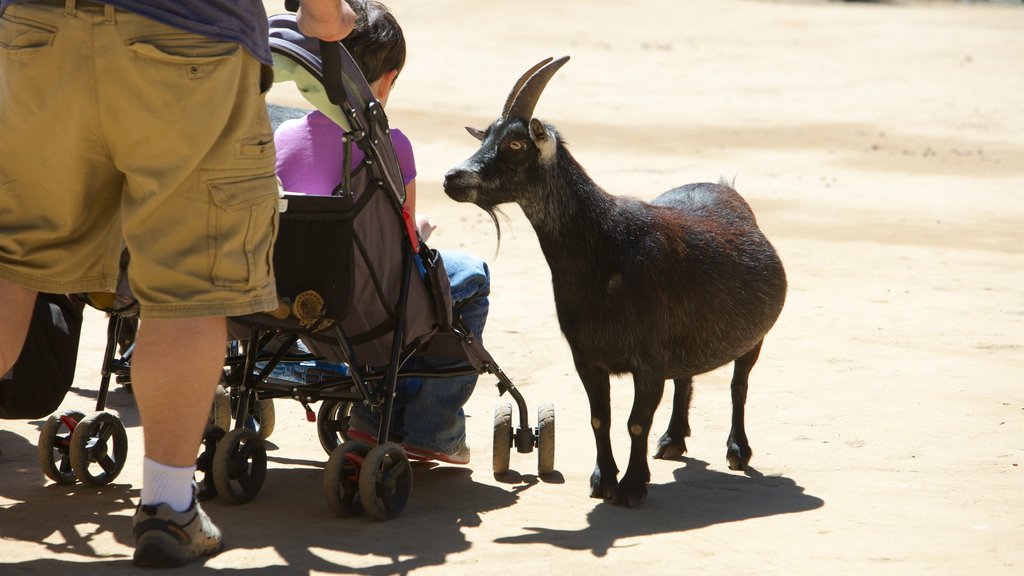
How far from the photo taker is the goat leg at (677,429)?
17.4 ft

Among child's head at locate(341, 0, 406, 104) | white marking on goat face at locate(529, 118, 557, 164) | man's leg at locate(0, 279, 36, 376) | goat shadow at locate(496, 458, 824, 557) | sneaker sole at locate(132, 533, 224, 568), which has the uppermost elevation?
child's head at locate(341, 0, 406, 104)

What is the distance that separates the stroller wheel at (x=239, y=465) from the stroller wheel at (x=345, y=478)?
0.30 metres

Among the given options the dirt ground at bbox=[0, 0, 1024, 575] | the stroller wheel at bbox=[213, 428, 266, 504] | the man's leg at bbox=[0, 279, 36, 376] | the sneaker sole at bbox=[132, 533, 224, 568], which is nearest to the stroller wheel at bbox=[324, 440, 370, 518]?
the dirt ground at bbox=[0, 0, 1024, 575]

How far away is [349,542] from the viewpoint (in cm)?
397

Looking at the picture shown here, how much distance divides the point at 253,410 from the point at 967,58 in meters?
19.1

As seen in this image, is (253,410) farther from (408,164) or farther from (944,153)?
(944,153)

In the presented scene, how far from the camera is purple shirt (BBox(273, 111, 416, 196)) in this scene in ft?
14.3

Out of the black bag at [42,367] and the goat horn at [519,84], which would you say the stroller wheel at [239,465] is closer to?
the black bag at [42,367]

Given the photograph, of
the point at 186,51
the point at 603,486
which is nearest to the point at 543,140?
the point at 603,486

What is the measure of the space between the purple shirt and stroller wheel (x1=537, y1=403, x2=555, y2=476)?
1.03 meters

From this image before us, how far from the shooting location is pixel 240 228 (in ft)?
11.4

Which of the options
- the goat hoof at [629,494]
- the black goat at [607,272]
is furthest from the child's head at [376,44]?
Answer: the goat hoof at [629,494]

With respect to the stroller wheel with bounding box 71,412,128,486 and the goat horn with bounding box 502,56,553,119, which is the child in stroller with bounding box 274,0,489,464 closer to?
the goat horn with bounding box 502,56,553,119

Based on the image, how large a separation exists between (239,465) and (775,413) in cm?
254
